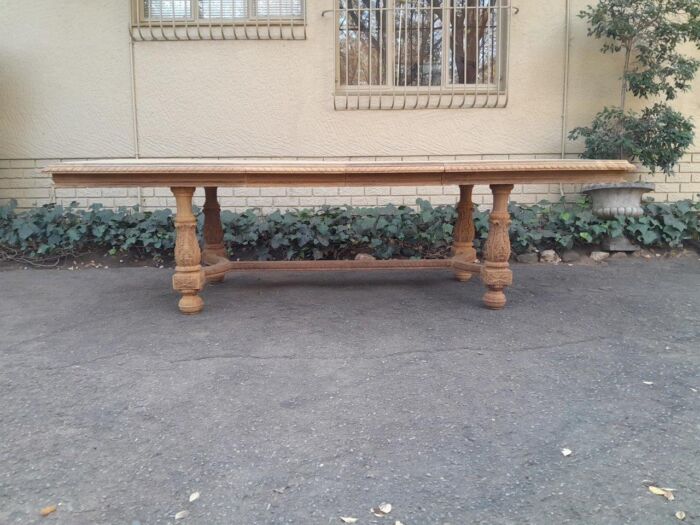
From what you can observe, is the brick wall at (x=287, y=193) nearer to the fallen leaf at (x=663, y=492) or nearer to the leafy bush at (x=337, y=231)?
the leafy bush at (x=337, y=231)

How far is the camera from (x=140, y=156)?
564cm

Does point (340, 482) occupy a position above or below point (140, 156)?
below

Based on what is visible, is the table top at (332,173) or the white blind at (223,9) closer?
the table top at (332,173)

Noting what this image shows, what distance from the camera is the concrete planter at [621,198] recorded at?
16.2 ft

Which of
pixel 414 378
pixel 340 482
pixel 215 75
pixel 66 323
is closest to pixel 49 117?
pixel 215 75

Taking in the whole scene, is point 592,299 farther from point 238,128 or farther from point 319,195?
point 238,128

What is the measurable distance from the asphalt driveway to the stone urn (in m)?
1.54

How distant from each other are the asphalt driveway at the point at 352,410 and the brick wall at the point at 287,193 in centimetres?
213

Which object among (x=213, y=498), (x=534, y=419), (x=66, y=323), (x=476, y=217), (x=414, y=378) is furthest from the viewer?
(x=476, y=217)

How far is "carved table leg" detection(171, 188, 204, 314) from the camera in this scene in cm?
327

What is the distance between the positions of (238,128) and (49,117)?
1.88m

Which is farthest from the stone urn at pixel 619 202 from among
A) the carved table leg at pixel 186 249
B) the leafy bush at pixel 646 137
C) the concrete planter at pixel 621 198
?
the carved table leg at pixel 186 249

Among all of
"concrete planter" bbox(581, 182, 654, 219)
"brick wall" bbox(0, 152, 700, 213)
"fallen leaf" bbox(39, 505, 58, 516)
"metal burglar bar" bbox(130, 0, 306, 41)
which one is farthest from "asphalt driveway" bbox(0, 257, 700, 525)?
"metal burglar bar" bbox(130, 0, 306, 41)

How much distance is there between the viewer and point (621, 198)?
501 cm
